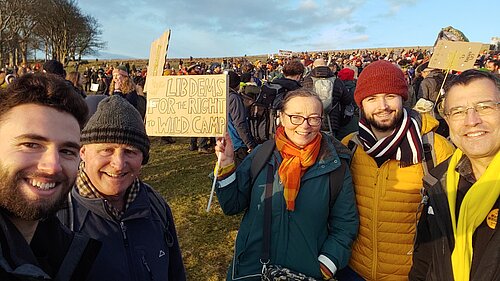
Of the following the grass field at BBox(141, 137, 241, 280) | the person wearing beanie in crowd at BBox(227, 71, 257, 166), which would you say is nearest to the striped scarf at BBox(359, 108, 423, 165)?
the grass field at BBox(141, 137, 241, 280)

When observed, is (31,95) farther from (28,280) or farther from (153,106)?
(153,106)

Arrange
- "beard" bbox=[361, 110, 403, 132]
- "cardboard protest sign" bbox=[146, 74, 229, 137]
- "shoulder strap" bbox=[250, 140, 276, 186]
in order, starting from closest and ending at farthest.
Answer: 1. "beard" bbox=[361, 110, 403, 132]
2. "shoulder strap" bbox=[250, 140, 276, 186]
3. "cardboard protest sign" bbox=[146, 74, 229, 137]

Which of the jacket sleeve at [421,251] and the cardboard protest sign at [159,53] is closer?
the jacket sleeve at [421,251]

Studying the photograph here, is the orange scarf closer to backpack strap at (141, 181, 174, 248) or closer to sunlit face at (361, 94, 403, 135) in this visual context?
sunlit face at (361, 94, 403, 135)

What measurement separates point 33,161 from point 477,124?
1994mm

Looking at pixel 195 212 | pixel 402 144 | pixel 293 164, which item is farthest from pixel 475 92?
pixel 195 212

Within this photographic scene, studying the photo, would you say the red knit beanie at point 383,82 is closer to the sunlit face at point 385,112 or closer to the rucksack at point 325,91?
the sunlit face at point 385,112

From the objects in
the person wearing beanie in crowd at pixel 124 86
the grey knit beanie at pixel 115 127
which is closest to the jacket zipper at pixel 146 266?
the grey knit beanie at pixel 115 127

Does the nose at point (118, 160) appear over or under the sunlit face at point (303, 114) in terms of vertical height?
under

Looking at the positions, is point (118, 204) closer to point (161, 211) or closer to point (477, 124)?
point (161, 211)

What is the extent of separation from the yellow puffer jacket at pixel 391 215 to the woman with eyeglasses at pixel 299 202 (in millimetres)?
128

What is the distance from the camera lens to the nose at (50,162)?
4.33ft

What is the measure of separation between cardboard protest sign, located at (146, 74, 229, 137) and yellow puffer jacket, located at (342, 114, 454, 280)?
124cm

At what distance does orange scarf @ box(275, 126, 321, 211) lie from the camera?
237 centimetres
